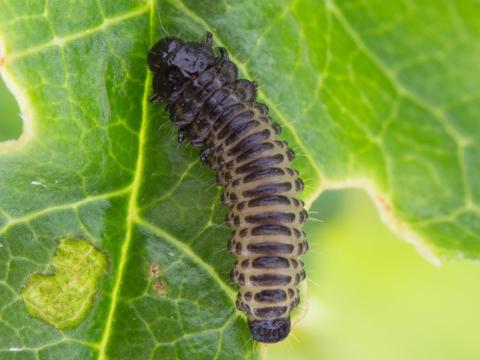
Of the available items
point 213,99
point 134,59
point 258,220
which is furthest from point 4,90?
point 258,220

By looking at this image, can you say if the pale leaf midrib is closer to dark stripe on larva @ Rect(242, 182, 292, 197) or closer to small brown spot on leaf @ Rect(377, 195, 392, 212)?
dark stripe on larva @ Rect(242, 182, 292, 197)

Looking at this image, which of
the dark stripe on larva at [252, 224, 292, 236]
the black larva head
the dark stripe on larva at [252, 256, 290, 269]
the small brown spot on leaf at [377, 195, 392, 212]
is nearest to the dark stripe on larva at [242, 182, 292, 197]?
the dark stripe on larva at [252, 224, 292, 236]

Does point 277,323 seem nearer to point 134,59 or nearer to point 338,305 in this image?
point 338,305

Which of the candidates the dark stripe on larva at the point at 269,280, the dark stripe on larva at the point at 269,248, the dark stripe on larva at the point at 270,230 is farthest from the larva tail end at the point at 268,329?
the dark stripe on larva at the point at 270,230

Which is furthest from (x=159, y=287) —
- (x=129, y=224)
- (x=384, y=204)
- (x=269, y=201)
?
(x=384, y=204)

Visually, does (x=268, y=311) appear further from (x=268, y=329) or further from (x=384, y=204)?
(x=384, y=204)
